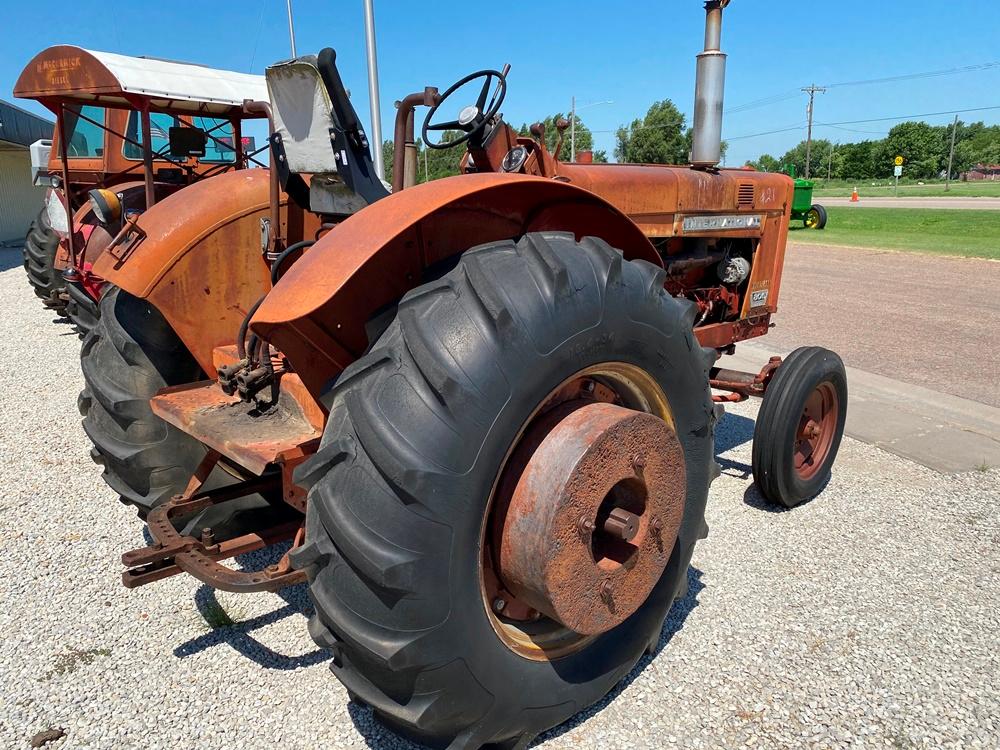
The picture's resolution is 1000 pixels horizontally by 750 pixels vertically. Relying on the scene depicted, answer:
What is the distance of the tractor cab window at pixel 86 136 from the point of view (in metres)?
8.04

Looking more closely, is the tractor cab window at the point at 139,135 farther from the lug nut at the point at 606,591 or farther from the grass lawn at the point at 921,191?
the grass lawn at the point at 921,191

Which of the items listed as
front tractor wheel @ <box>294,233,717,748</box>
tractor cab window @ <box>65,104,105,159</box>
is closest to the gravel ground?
front tractor wheel @ <box>294,233,717,748</box>

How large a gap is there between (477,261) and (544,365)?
0.29 m

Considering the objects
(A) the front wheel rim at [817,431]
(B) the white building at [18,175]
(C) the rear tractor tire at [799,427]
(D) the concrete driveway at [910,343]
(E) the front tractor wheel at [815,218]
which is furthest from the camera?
(E) the front tractor wheel at [815,218]

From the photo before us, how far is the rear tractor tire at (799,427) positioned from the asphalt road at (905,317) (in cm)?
262

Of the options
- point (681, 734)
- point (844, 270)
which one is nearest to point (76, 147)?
point (681, 734)

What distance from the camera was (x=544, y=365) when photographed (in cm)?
170

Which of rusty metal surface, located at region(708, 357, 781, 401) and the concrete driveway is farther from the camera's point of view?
the concrete driveway

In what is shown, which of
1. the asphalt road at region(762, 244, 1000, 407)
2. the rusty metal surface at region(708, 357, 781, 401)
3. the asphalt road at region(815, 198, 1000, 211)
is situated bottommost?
the asphalt road at region(762, 244, 1000, 407)

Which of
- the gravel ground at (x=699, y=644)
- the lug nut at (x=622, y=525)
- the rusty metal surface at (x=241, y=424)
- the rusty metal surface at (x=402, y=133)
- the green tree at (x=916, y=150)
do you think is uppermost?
the green tree at (x=916, y=150)

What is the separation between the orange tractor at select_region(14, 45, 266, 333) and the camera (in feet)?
14.4

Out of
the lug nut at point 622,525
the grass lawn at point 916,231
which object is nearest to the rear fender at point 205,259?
the lug nut at point 622,525

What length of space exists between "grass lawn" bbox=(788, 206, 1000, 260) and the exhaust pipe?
13.3 meters

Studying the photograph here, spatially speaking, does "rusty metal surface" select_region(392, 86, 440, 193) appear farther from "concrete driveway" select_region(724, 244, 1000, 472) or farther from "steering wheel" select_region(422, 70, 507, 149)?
"concrete driveway" select_region(724, 244, 1000, 472)
